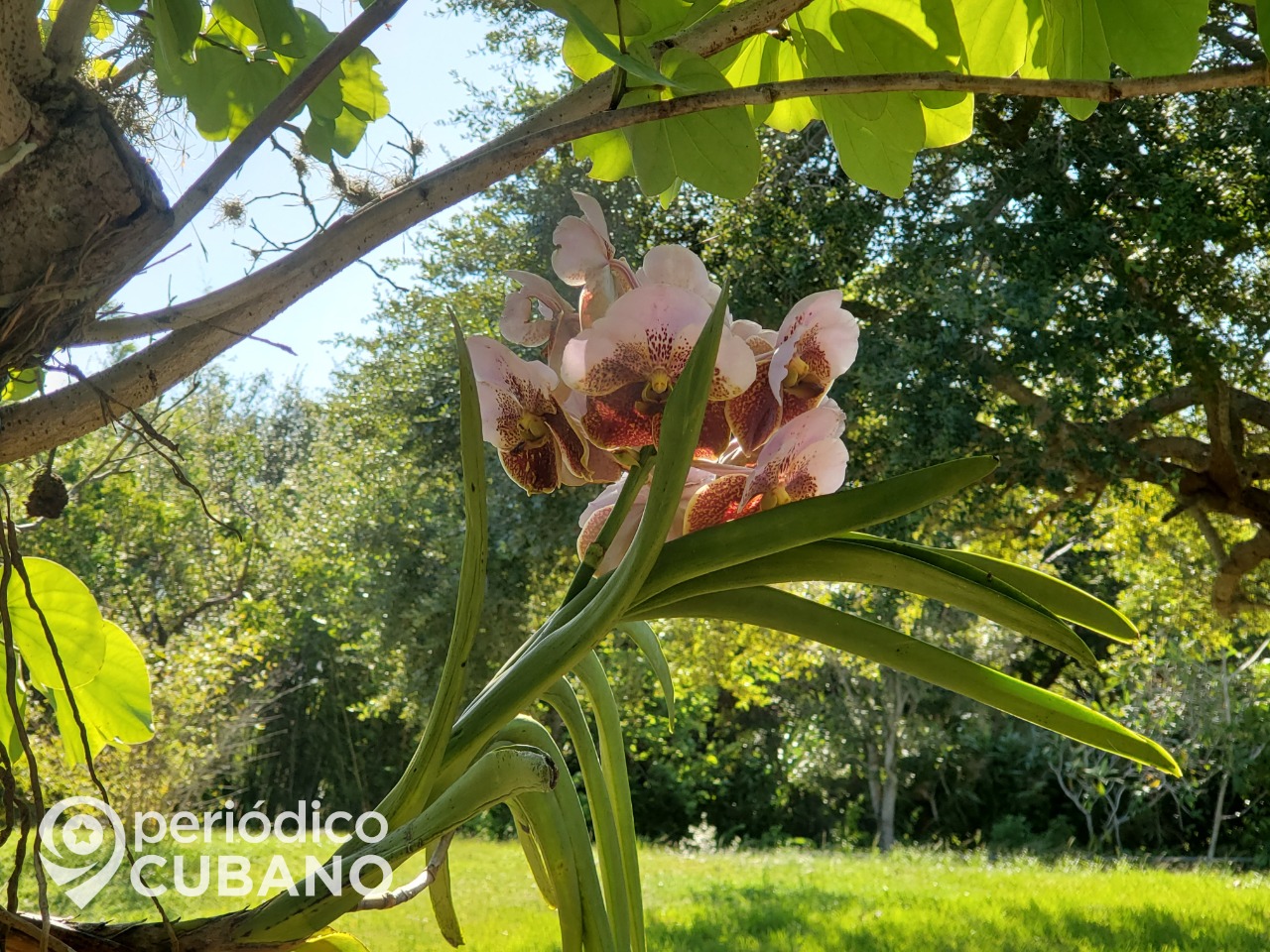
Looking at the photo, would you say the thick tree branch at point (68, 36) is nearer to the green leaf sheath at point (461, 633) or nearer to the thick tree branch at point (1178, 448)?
the green leaf sheath at point (461, 633)

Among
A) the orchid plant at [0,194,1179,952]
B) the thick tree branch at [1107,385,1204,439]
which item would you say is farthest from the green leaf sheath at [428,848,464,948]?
the thick tree branch at [1107,385,1204,439]

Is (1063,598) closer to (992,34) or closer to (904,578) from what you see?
(904,578)

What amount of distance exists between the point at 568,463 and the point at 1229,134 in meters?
3.13

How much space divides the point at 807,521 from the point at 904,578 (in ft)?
0.12

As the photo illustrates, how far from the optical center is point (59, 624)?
0.49 m

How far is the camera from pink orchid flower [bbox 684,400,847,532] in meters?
0.32

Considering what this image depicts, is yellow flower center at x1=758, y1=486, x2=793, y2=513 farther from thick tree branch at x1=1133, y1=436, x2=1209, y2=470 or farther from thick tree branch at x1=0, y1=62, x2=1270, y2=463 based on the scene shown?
thick tree branch at x1=1133, y1=436, x2=1209, y2=470

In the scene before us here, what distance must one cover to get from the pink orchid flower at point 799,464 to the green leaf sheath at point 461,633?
9 cm

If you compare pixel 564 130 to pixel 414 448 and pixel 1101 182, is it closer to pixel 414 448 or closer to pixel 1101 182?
pixel 1101 182

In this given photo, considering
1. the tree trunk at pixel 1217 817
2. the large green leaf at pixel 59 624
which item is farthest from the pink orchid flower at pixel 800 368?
the tree trunk at pixel 1217 817

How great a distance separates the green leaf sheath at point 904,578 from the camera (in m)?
0.27

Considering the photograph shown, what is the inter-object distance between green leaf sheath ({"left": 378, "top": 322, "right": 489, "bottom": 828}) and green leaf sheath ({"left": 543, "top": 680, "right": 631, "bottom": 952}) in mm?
63

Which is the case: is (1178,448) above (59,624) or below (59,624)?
above

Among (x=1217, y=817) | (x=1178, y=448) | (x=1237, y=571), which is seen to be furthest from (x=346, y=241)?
(x=1217, y=817)
